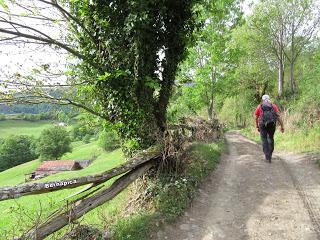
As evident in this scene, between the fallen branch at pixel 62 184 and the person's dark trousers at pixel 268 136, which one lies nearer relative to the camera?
the fallen branch at pixel 62 184

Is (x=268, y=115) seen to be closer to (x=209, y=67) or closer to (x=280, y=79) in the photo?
(x=209, y=67)

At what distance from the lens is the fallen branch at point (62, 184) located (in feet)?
17.0

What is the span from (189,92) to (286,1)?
14.1 meters

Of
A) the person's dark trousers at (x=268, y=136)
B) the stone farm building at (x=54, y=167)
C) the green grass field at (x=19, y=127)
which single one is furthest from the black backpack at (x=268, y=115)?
the green grass field at (x=19, y=127)

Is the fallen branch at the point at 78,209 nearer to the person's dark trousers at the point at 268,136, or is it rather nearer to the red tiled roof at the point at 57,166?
the person's dark trousers at the point at 268,136

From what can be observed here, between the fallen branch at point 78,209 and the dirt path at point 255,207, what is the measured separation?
1.35 m

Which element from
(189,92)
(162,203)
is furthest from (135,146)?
(189,92)

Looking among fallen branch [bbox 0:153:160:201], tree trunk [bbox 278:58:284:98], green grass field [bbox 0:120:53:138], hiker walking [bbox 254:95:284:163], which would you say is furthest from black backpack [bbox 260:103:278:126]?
green grass field [bbox 0:120:53:138]

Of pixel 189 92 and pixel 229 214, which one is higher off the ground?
pixel 189 92

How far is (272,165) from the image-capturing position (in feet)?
36.2

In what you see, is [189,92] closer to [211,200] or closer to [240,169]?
[240,169]

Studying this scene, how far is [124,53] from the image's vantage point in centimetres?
830

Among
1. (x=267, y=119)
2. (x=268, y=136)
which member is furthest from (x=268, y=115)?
(x=268, y=136)

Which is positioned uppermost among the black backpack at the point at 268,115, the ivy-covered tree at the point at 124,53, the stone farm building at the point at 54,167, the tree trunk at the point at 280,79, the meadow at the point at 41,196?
the tree trunk at the point at 280,79
